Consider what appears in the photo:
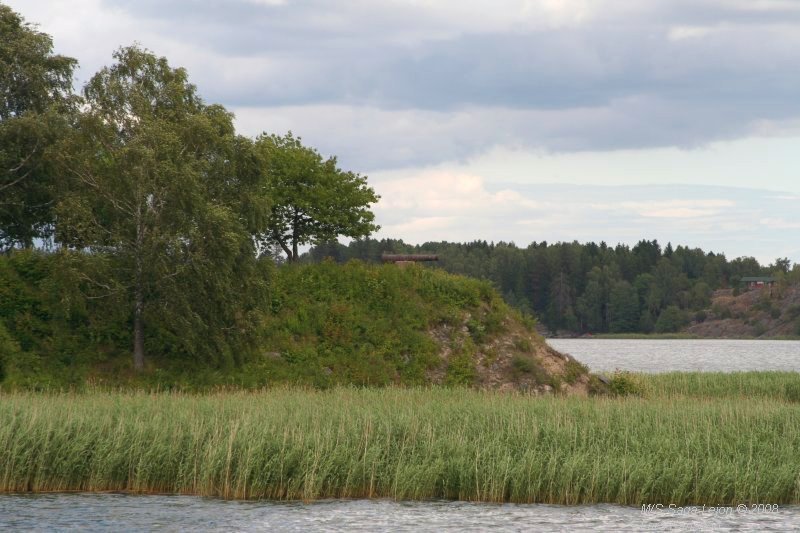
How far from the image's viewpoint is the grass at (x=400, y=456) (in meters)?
26.0

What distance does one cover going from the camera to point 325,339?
5134cm

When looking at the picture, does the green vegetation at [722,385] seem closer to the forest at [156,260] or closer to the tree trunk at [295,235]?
the forest at [156,260]

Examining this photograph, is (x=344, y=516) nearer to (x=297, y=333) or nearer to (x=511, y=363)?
(x=297, y=333)

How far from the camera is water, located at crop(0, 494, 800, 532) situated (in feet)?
78.2

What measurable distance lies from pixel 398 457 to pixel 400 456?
22 cm

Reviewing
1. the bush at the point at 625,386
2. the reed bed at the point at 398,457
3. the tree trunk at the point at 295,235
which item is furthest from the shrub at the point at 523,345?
the reed bed at the point at 398,457

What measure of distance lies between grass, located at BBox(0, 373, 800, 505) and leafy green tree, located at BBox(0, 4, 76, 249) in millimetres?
25256

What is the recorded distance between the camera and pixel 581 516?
81.6ft

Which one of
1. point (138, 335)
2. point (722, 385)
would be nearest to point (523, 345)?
point (722, 385)

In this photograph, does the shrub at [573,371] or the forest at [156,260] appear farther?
the shrub at [573,371]

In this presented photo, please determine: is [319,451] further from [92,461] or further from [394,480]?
[92,461]

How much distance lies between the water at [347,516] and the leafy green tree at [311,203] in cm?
4259

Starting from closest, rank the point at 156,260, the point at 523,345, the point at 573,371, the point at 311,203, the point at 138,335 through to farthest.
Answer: the point at 156,260, the point at 138,335, the point at 573,371, the point at 523,345, the point at 311,203

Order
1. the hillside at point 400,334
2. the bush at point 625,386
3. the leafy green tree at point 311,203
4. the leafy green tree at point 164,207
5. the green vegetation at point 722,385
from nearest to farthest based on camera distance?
the leafy green tree at point 164,207
the hillside at point 400,334
the bush at point 625,386
the green vegetation at point 722,385
the leafy green tree at point 311,203
